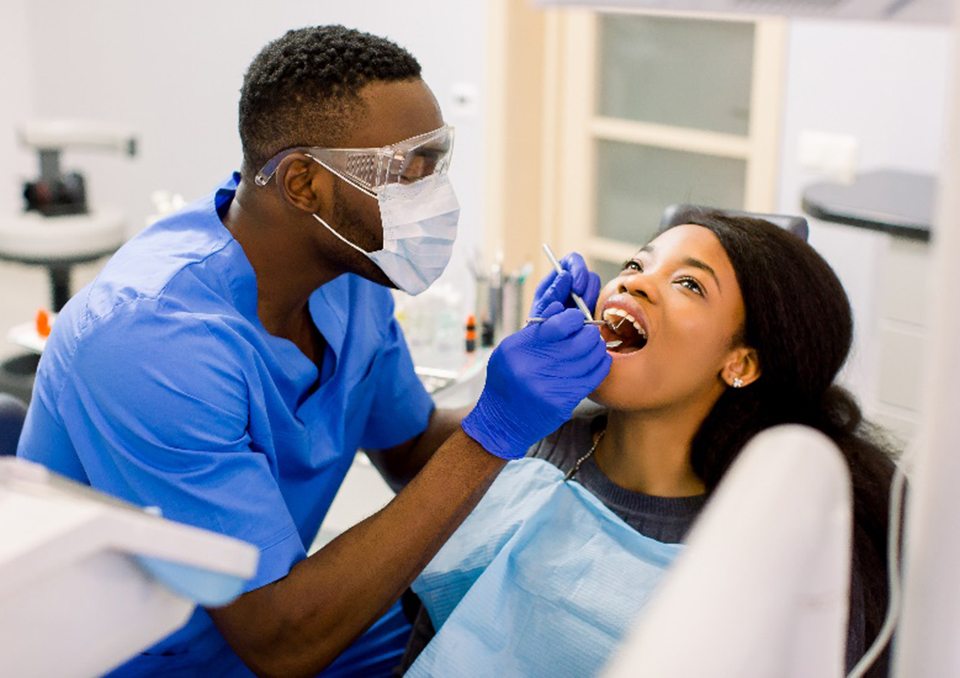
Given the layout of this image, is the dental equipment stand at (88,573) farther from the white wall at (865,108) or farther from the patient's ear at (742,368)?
the white wall at (865,108)

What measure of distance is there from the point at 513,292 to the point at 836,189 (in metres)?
0.94

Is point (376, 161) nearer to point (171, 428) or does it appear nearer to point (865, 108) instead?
point (171, 428)

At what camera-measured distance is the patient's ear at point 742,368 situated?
1.65 metres

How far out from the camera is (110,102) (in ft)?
15.5

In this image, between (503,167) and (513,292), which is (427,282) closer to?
(513,292)

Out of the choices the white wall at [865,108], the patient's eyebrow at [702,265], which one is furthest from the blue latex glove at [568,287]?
the white wall at [865,108]

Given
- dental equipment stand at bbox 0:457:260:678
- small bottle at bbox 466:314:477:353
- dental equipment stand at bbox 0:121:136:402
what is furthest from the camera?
dental equipment stand at bbox 0:121:136:402

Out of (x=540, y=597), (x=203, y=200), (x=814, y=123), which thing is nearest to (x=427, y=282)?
(x=203, y=200)

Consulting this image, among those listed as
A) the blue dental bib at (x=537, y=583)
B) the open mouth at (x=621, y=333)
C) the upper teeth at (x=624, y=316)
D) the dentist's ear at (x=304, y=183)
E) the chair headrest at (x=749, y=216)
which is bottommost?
the blue dental bib at (x=537, y=583)

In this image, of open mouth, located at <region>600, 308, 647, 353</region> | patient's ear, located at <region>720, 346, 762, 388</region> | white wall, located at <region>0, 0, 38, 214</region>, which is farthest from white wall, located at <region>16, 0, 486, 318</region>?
patient's ear, located at <region>720, 346, 762, 388</region>

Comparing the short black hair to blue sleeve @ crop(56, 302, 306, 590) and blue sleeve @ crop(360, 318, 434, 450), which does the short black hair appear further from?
blue sleeve @ crop(360, 318, 434, 450)

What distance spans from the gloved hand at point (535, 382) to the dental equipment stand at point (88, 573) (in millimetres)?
734

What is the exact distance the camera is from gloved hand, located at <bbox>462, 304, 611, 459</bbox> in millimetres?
1409

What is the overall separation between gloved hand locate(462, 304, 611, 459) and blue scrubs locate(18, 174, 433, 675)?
257 millimetres
